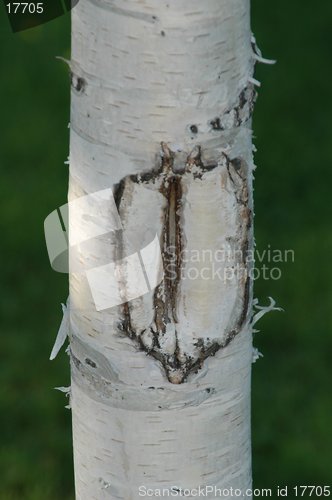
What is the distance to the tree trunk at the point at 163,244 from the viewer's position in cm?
102

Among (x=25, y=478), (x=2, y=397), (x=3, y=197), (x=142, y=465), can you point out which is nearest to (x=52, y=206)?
(x=3, y=197)

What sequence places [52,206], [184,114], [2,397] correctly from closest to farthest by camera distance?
[184,114] → [2,397] → [52,206]

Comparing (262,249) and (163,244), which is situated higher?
(163,244)

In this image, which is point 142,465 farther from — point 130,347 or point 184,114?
point 184,114

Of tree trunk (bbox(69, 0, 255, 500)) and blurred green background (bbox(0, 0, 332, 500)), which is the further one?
blurred green background (bbox(0, 0, 332, 500))

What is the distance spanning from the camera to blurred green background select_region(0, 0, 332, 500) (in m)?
2.43

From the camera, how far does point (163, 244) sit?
1.09m

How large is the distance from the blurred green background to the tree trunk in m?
1.16

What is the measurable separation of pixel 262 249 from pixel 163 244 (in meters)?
1.89

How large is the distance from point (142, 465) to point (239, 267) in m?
0.29

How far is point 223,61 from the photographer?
40.7 inches

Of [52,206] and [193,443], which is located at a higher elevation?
[193,443]

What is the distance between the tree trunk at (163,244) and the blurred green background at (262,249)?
116cm

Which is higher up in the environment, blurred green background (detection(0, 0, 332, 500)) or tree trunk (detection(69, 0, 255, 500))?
tree trunk (detection(69, 0, 255, 500))
